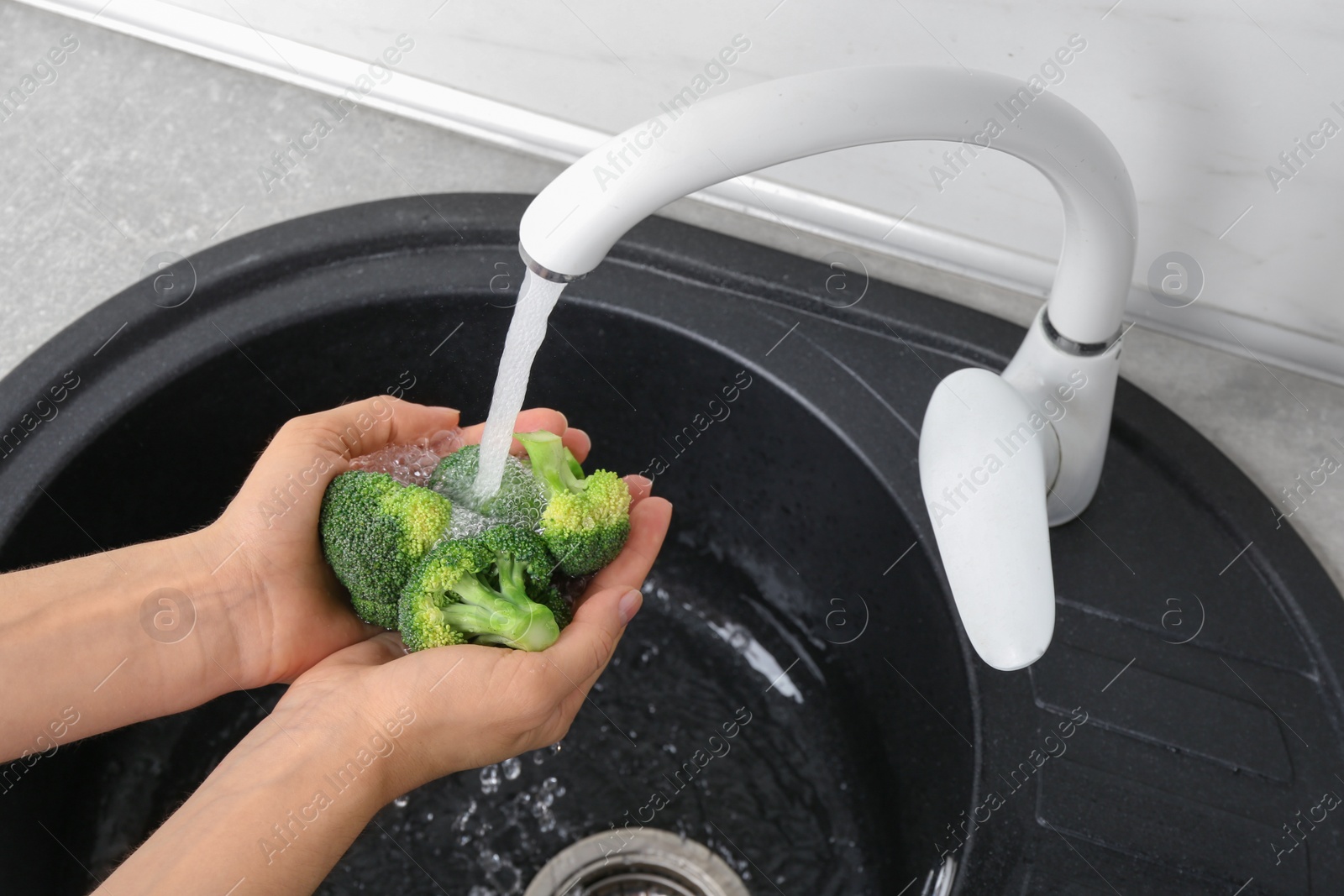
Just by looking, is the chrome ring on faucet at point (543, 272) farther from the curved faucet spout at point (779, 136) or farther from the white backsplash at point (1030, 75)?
the white backsplash at point (1030, 75)

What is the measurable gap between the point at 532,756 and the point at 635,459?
0.31m

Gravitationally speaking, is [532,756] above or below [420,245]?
below

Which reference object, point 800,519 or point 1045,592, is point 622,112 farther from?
point 1045,592

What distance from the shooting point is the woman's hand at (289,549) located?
840 millimetres

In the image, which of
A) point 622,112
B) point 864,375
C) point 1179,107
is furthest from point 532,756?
point 1179,107

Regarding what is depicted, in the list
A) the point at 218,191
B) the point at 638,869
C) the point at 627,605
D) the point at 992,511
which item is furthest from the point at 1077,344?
the point at 218,191

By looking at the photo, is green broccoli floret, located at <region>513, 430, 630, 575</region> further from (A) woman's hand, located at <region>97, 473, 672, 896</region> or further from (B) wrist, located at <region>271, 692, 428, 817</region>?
(B) wrist, located at <region>271, 692, 428, 817</region>

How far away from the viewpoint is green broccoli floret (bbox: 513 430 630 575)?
82cm

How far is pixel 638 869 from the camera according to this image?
3.11 feet

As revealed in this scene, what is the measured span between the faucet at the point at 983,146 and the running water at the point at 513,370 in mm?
37

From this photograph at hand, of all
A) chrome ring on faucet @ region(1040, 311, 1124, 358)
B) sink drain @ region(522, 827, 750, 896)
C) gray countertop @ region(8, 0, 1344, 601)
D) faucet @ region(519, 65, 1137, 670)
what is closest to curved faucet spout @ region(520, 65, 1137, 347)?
faucet @ region(519, 65, 1137, 670)

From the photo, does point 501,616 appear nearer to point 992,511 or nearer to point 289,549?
point 289,549

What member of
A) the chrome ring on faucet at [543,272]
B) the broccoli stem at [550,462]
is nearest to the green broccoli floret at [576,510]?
the broccoli stem at [550,462]

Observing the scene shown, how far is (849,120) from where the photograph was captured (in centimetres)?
55
